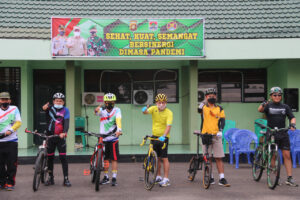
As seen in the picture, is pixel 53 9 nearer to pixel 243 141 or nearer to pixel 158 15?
pixel 158 15

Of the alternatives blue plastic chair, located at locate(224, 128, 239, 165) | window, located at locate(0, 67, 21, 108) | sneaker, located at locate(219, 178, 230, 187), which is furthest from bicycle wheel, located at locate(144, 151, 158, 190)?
window, located at locate(0, 67, 21, 108)

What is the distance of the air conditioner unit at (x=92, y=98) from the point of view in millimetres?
13336

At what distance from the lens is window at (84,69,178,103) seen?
13.5m

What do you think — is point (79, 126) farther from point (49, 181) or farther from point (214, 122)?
point (214, 122)

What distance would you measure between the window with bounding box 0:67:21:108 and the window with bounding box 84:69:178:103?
2.15m

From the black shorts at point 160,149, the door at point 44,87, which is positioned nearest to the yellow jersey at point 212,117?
the black shorts at point 160,149

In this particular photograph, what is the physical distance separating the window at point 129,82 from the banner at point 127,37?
2.55 metres

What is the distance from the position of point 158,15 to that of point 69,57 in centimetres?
343

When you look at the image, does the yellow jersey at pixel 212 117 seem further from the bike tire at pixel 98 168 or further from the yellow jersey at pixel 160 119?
the bike tire at pixel 98 168

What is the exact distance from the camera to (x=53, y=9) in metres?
12.8

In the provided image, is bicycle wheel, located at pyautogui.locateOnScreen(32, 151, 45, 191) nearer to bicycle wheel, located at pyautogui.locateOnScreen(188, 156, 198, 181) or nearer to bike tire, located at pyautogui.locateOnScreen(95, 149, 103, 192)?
bike tire, located at pyautogui.locateOnScreen(95, 149, 103, 192)

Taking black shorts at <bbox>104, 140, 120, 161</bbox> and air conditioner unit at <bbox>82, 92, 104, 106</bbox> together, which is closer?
black shorts at <bbox>104, 140, 120, 161</bbox>

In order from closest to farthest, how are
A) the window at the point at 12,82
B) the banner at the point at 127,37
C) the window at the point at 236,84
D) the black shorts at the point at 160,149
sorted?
the black shorts at the point at 160,149 < the banner at the point at 127,37 < the window at the point at 12,82 < the window at the point at 236,84

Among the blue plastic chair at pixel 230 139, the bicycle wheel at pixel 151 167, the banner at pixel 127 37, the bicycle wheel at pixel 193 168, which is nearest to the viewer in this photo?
the bicycle wheel at pixel 151 167
